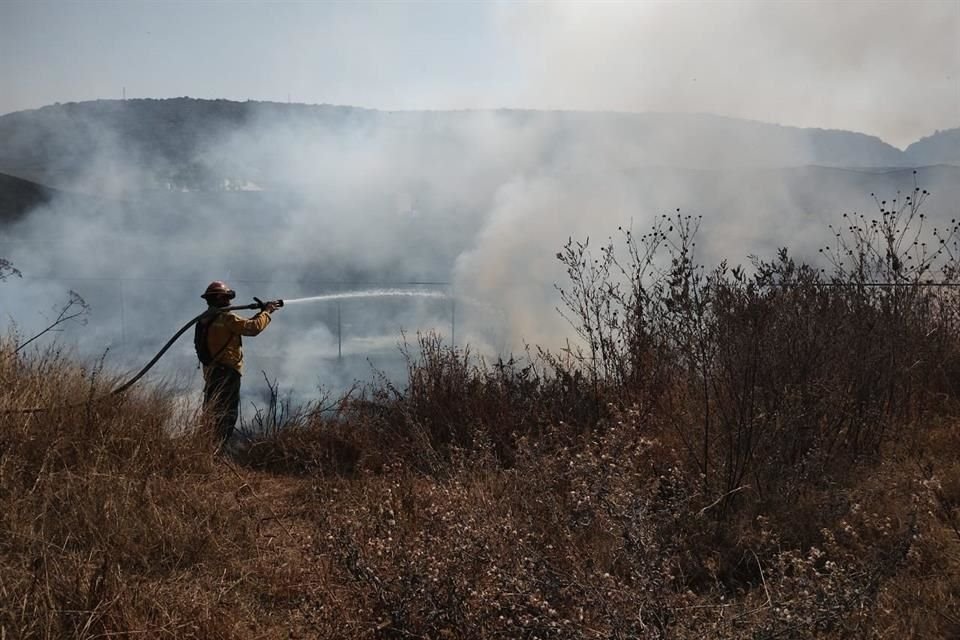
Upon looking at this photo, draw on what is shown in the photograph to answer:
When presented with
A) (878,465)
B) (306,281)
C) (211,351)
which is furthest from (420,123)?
(878,465)

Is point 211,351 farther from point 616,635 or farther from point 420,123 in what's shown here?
point 420,123

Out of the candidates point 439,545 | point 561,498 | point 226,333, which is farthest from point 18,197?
point 439,545

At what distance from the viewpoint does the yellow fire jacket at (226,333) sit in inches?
271

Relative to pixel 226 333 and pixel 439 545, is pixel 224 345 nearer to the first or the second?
pixel 226 333

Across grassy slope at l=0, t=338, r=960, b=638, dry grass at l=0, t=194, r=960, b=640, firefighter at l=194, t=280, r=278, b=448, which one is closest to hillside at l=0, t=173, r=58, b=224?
firefighter at l=194, t=280, r=278, b=448

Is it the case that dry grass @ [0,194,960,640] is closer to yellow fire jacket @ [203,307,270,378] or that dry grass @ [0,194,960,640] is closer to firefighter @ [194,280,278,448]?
firefighter @ [194,280,278,448]

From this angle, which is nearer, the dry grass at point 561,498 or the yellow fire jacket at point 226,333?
the dry grass at point 561,498

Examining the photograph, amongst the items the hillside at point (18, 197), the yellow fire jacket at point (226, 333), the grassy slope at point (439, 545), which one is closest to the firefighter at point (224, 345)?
the yellow fire jacket at point (226, 333)

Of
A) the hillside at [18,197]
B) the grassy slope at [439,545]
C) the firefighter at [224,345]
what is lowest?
the grassy slope at [439,545]

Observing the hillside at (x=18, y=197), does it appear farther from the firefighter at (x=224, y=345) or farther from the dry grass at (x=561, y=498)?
the dry grass at (x=561, y=498)

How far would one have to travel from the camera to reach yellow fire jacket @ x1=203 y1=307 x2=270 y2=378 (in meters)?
6.89

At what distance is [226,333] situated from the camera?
6.93 meters

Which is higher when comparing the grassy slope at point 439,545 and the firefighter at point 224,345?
the firefighter at point 224,345

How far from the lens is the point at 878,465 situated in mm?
4918
